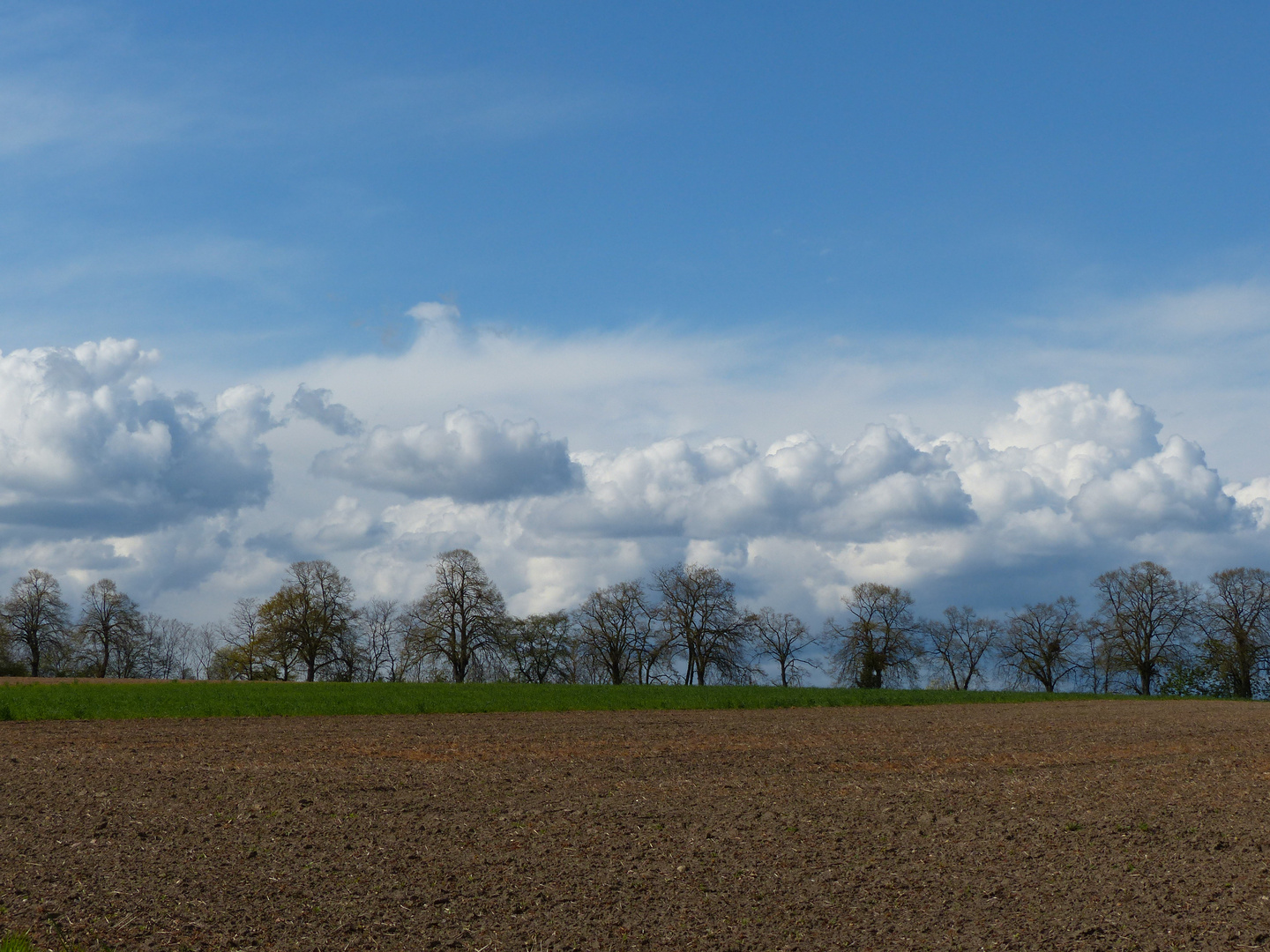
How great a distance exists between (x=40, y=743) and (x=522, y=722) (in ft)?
44.4

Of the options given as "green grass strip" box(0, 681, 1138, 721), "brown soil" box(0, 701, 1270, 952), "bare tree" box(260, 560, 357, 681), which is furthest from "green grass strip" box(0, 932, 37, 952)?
"bare tree" box(260, 560, 357, 681)

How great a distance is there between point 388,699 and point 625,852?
1246 inches

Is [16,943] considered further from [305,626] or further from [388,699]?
[305,626]

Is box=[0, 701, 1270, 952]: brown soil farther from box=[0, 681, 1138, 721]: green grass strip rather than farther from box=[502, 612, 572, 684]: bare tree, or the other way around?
box=[502, 612, 572, 684]: bare tree

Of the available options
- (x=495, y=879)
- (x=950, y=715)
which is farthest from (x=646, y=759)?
(x=950, y=715)

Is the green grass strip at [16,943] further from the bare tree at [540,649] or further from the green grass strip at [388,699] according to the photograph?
the bare tree at [540,649]

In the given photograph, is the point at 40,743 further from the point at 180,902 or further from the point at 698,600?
the point at 698,600

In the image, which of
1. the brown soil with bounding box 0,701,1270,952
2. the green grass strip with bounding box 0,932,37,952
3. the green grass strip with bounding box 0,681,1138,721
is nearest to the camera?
the green grass strip with bounding box 0,932,37,952

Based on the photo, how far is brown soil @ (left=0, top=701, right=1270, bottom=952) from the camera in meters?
8.95

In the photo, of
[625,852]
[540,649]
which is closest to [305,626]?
[540,649]

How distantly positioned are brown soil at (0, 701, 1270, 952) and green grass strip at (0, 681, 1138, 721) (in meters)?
13.4

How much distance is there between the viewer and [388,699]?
40.6 metres

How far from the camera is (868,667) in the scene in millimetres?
90188

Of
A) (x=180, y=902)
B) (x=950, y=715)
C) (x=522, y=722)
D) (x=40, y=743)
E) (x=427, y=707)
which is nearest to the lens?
(x=180, y=902)
